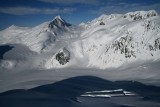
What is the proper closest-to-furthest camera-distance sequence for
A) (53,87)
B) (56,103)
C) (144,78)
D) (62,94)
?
(56,103) < (62,94) < (53,87) < (144,78)

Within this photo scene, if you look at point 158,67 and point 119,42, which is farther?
point 119,42

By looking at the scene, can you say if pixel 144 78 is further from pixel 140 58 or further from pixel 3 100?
pixel 3 100

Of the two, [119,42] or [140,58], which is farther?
[119,42]

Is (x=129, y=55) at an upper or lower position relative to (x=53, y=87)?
upper

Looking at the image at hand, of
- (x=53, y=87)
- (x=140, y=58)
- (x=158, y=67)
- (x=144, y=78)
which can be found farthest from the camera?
(x=140, y=58)

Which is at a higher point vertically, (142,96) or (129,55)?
(129,55)

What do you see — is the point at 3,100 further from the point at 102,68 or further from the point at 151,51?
the point at 151,51

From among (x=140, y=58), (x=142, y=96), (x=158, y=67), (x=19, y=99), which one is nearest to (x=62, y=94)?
(x=19, y=99)

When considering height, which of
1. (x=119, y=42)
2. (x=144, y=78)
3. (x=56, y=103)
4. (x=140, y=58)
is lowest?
(x=56, y=103)

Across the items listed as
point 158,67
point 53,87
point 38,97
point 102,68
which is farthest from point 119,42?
point 38,97
